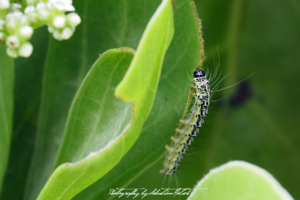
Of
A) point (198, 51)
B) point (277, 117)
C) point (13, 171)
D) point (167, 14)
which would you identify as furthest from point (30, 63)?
point (277, 117)

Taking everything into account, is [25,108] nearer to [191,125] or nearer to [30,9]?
[30,9]

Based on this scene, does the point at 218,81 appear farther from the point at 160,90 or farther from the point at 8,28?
the point at 8,28

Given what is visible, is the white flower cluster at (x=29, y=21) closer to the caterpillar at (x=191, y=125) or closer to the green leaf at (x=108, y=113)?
the green leaf at (x=108, y=113)

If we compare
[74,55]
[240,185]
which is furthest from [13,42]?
[240,185]

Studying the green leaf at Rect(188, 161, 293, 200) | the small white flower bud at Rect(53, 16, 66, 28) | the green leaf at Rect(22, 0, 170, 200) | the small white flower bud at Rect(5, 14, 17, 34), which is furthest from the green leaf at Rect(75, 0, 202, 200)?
the small white flower bud at Rect(5, 14, 17, 34)

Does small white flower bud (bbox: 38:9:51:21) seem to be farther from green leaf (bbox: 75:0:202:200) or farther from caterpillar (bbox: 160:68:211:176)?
caterpillar (bbox: 160:68:211:176)

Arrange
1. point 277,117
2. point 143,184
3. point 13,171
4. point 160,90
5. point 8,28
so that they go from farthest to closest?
point 277,117 < point 143,184 < point 13,171 < point 160,90 < point 8,28
